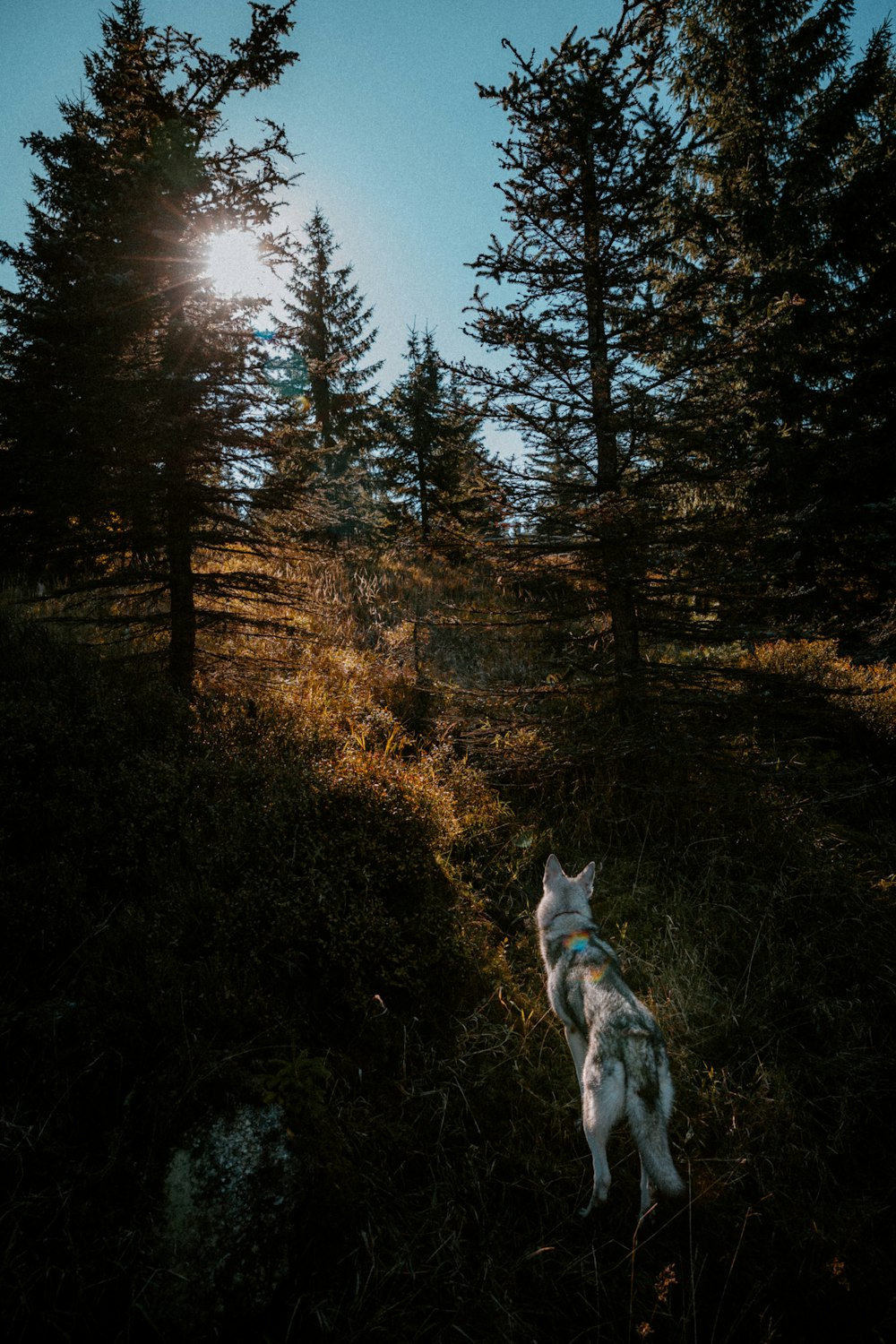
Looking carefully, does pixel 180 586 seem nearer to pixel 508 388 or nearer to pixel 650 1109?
pixel 508 388

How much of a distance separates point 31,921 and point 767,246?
16358 mm

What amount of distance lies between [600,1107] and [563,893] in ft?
4.53

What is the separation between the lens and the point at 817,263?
34.3 feet

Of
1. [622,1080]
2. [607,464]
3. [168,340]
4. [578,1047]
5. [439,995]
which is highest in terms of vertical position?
[168,340]

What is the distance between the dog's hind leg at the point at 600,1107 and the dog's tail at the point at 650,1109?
0.05 meters

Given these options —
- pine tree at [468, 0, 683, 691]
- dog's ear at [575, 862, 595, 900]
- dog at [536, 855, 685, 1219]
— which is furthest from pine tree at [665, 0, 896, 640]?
dog at [536, 855, 685, 1219]

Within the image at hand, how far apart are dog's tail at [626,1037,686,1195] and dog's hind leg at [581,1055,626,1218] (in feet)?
0.17

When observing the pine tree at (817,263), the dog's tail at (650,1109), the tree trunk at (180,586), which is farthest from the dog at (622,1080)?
the pine tree at (817,263)

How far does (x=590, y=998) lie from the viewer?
276 centimetres

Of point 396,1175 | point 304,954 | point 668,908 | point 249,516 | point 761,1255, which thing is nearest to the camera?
point 761,1255

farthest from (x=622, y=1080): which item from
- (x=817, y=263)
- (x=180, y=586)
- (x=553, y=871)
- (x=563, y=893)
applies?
(x=817, y=263)

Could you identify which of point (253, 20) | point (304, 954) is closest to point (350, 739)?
point (304, 954)

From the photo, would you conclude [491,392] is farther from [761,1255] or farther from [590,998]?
[761,1255]

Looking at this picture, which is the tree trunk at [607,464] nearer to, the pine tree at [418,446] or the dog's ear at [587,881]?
the dog's ear at [587,881]
